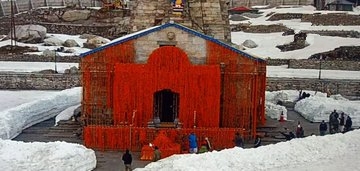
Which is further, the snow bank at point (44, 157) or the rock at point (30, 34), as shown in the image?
the rock at point (30, 34)

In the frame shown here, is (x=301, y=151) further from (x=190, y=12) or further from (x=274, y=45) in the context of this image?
(x=274, y=45)

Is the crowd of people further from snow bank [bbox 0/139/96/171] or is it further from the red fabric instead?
snow bank [bbox 0/139/96/171]

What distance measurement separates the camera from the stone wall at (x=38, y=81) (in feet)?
123

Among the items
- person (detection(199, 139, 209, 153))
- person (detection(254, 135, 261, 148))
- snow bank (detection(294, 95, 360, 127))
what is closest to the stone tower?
snow bank (detection(294, 95, 360, 127))

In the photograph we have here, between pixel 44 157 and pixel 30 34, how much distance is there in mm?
39297

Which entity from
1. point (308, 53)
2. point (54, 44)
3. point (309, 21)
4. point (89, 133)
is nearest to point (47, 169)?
point (89, 133)

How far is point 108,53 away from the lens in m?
22.2

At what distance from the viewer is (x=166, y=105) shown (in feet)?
76.3

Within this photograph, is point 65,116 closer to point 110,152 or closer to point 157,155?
point 110,152

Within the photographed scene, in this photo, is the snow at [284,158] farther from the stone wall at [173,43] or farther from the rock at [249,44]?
the rock at [249,44]

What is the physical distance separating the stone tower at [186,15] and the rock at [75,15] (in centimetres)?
3916

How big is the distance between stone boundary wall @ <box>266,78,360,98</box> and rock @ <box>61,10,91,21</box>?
33.5 metres

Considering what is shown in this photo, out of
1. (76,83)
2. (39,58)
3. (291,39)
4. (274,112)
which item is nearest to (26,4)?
(39,58)

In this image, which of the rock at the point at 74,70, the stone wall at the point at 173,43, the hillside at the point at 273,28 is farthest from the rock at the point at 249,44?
the stone wall at the point at 173,43
